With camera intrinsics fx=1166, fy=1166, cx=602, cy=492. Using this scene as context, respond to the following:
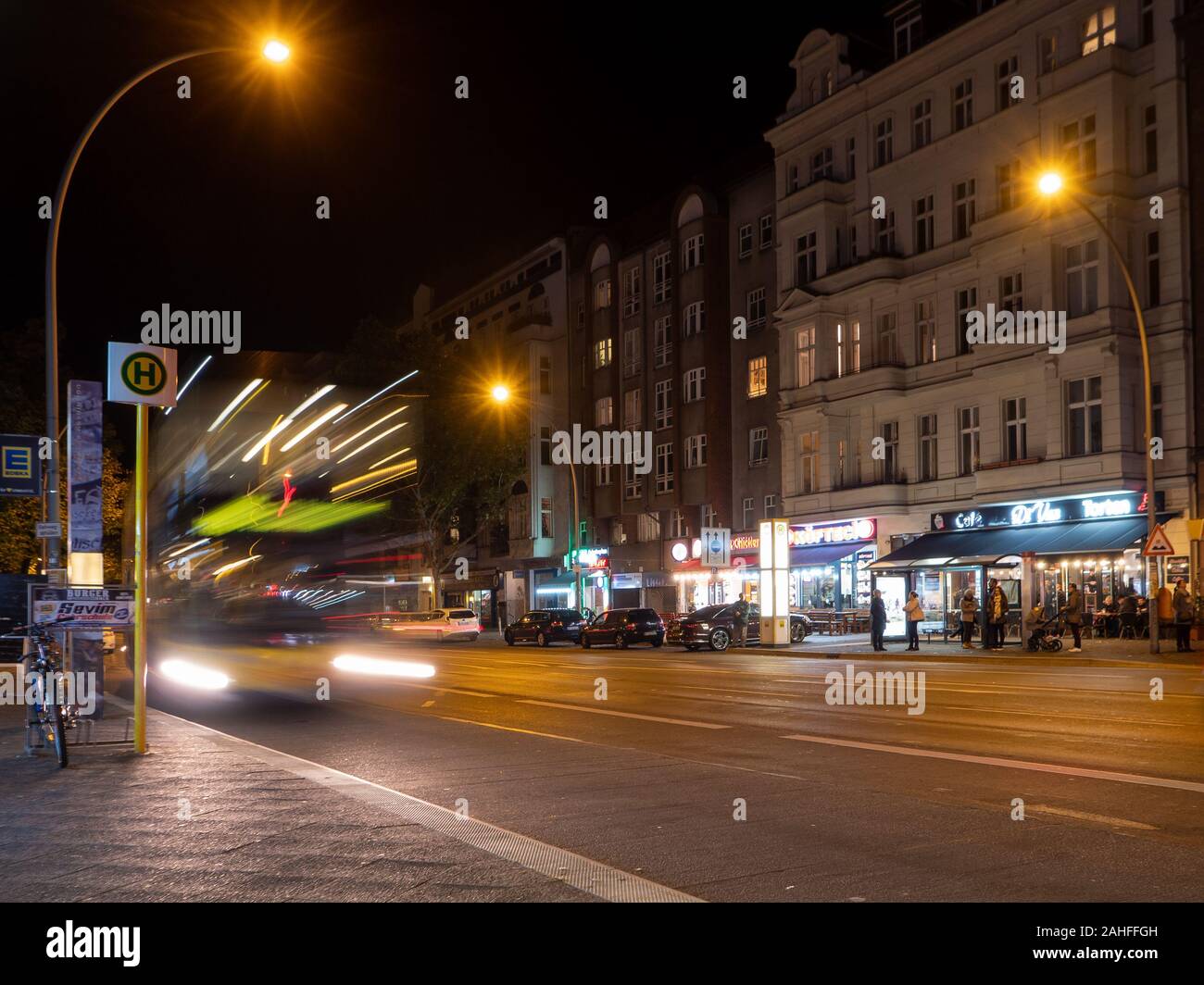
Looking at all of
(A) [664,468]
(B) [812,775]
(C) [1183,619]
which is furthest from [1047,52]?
(B) [812,775]

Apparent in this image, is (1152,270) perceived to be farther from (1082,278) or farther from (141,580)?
(141,580)

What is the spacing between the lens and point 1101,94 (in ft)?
106

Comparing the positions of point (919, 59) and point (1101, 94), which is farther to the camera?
point (919, 59)

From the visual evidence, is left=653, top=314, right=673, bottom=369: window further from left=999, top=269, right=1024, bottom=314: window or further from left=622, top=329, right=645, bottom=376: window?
left=999, top=269, right=1024, bottom=314: window

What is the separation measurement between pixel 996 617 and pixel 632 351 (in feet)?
94.4

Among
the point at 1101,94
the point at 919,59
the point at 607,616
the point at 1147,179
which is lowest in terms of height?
the point at 607,616

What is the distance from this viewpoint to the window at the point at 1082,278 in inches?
1288

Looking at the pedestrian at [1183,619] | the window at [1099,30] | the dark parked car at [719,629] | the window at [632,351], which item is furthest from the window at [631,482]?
the pedestrian at [1183,619]

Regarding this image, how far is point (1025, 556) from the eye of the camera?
3130 cm

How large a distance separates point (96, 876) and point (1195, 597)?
93.5 feet
